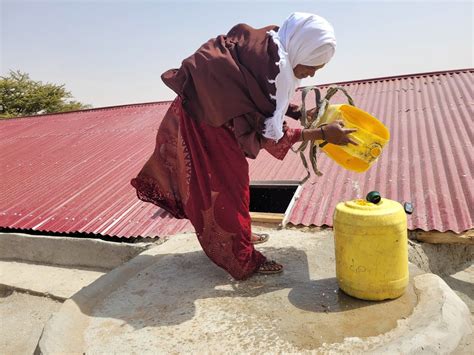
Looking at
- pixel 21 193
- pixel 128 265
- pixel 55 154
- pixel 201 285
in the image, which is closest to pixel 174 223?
pixel 128 265

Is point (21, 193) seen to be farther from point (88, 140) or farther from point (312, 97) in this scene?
point (312, 97)

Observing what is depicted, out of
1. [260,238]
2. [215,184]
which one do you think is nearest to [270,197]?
[260,238]

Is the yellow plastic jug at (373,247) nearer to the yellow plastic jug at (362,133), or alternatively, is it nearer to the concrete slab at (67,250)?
the yellow plastic jug at (362,133)

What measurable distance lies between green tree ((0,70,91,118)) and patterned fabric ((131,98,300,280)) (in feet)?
79.3

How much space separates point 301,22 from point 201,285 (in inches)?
69.6

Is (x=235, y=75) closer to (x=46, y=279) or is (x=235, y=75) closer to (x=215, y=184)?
(x=215, y=184)

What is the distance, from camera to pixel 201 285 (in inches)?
108


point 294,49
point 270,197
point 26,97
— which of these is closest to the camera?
point 294,49

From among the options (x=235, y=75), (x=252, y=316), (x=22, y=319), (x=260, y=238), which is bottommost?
(x=22, y=319)

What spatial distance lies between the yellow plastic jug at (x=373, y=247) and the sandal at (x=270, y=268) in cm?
55

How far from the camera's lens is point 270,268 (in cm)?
279

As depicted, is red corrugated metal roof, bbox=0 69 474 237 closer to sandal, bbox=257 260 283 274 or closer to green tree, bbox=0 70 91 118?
sandal, bbox=257 260 283 274

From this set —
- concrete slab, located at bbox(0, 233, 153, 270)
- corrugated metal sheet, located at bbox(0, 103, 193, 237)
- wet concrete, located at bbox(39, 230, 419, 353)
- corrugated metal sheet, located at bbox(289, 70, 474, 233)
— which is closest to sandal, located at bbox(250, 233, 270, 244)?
wet concrete, located at bbox(39, 230, 419, 353)

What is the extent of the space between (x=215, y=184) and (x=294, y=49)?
959mm
